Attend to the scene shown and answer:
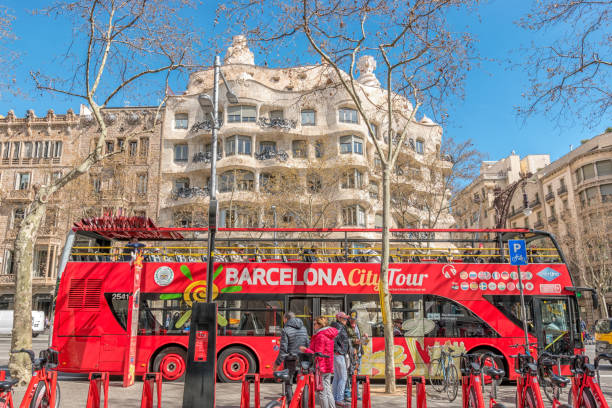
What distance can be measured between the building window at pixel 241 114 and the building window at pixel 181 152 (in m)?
4.54

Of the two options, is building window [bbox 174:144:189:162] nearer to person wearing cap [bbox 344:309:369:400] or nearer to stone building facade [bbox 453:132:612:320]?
stone building facade [bbox 453:132:612:320]

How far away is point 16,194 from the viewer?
41.0 metres

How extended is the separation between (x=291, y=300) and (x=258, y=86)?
29.7 m

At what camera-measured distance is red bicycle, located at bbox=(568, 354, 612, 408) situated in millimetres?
6855

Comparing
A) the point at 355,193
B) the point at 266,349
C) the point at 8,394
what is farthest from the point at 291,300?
the point at 355,193

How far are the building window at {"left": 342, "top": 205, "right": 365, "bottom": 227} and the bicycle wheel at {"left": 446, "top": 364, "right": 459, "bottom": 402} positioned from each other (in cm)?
2491

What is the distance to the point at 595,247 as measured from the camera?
1521 inches

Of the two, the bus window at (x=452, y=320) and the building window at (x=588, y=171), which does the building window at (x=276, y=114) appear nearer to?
the bus window at (x=452, y=320)

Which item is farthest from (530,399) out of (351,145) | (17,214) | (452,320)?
(17,214)

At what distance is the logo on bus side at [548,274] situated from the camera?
44.2 ft

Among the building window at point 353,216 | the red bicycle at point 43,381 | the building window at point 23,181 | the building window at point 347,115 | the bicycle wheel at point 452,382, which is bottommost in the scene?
the bicycle wheel at point 452,382

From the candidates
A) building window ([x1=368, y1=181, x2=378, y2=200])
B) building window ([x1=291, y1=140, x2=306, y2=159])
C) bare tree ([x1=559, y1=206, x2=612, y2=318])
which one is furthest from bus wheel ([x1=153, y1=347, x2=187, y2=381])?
bare tree ([x1=559, y1=206, x2=612, y2=318])

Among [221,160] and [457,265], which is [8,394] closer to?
[457,265]

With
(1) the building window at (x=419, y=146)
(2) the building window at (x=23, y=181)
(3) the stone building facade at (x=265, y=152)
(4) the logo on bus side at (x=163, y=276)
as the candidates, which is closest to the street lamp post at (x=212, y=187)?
(4) the logo on bus side at (x=163, y=276)
